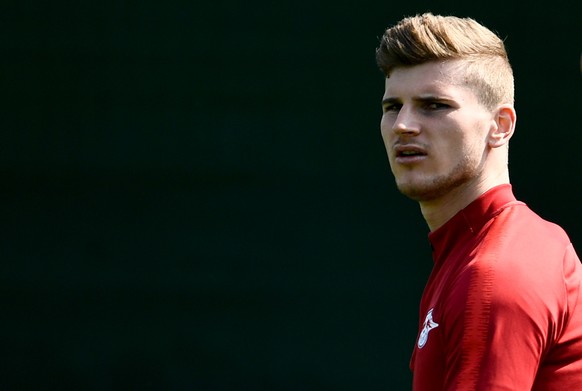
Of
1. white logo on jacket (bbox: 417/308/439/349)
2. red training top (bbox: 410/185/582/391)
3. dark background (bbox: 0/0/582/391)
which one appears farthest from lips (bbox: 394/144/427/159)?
dark background (bbox: 0/0/582/391)

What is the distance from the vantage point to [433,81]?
204cm

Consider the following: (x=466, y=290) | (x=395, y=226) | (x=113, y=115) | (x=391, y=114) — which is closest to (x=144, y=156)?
(x=113, y=115)

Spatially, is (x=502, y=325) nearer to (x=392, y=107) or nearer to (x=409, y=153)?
(x=409, y=153)

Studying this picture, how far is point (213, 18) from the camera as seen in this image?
4.02m

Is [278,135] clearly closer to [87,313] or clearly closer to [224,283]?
[224,283]

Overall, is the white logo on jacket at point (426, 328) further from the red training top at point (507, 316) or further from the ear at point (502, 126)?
the ear at point (502, 126)

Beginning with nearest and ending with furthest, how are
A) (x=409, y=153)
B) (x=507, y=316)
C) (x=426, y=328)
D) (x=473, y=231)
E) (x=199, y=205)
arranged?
(x=507, y=316), (x=426, y=328), (x=473, y=231), (x=409, y=153), (x=199, y=205)

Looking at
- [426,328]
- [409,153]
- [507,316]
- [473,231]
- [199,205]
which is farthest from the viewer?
[199,205]

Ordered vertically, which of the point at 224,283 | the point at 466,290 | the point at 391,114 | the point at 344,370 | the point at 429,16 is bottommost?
the point at 344,370

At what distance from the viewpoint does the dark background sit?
394 centimetres

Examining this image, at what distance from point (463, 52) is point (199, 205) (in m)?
2.08

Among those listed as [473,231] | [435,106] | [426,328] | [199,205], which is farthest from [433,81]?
[199,205]

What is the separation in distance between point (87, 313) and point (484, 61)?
2.31 meters

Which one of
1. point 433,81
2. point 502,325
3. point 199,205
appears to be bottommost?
point 199,205
